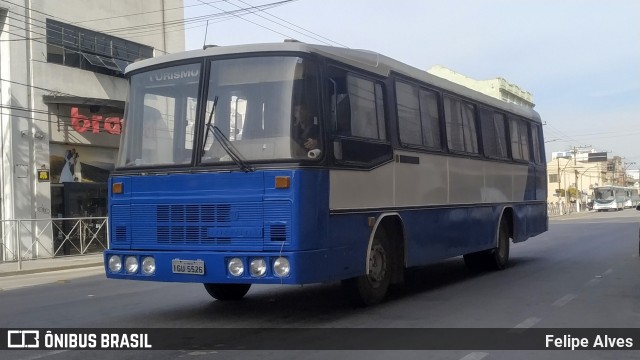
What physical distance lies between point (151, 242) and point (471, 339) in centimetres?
388

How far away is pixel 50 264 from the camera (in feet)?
67.7

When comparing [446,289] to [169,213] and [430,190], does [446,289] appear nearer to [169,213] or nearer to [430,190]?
[430,190]

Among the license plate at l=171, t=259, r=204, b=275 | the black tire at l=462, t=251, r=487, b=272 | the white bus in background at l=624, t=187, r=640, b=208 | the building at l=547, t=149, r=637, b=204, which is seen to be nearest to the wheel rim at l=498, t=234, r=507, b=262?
the black tire at l=462, t=251, r=487, b=272

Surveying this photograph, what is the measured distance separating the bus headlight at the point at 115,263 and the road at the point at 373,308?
68 centimetres

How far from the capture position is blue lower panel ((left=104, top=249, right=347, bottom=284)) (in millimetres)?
7629

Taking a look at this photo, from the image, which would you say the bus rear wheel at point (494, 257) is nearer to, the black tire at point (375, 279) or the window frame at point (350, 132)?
the black tire at point (375, 279)

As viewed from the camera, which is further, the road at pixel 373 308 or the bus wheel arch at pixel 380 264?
the bus wheel arch at pixel 380 264

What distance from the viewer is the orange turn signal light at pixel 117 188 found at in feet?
28.5

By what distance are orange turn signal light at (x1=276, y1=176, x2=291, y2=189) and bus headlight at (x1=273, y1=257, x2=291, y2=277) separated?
0.79 m

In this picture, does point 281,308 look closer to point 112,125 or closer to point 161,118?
point 161,118

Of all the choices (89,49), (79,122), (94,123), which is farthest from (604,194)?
(79,122)

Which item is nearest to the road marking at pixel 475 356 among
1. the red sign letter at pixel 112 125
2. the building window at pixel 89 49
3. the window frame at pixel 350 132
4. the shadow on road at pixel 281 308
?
the shadow on road at pixel 281 308

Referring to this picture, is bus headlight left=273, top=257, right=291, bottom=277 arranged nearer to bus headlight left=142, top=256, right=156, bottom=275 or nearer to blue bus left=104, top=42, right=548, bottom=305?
blue bus left=104, top=42, right=548, bottom=305

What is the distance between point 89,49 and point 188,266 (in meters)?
20.2
